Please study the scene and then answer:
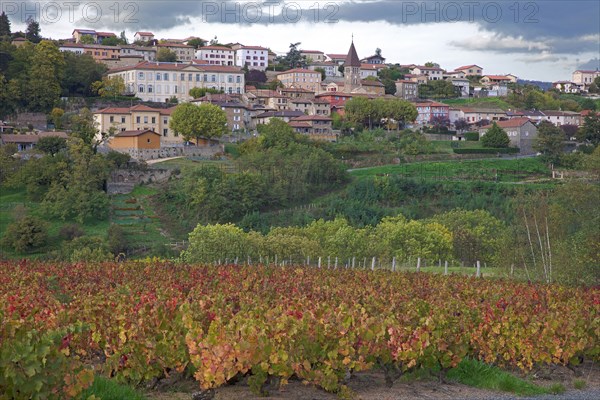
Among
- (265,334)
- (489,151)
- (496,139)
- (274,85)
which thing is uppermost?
(274,85)

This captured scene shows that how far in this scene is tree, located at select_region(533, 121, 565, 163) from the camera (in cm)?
8088

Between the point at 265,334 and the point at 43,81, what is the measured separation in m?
79.7

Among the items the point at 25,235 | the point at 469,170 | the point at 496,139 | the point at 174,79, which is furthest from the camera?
the point at 174,79

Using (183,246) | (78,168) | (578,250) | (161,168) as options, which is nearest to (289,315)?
(578,250)

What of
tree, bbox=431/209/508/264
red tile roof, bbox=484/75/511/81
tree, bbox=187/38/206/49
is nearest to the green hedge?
tree, bbox=431/209/508/264

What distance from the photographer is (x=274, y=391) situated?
10.9 meters

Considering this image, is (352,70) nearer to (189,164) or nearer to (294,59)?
(294,59)

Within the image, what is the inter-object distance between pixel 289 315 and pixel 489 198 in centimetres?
5496

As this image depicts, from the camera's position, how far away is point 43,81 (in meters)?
85.3

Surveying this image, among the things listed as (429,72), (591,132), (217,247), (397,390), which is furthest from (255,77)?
(397,390)

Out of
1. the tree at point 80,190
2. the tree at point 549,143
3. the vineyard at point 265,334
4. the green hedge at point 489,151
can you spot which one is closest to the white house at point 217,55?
the green hedge at point 489,151

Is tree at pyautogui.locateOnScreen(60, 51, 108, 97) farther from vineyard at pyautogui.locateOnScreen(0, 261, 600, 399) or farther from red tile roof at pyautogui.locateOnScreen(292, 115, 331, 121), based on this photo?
vineyard at pyautogui.locateOnScreen(0, 261, 600, 399)

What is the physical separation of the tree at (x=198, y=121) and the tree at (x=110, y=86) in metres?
15.6

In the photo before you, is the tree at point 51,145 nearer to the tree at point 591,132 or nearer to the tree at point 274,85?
the tree at point 274,85
